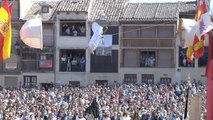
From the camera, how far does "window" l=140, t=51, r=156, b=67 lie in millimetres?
47219

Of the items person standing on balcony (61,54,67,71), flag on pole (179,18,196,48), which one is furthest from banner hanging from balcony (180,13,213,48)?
person standing on balcony (61,54,67,71)

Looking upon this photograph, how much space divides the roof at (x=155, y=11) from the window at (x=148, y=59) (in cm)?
259

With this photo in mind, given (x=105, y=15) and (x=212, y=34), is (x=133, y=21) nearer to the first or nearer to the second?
(x=105, y=15)

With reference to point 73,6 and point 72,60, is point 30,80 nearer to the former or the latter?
point 72,60

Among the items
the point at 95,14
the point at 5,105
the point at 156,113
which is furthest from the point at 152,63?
the point at 156,113

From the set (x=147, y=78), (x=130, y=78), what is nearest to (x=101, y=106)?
(x=147, y=78)

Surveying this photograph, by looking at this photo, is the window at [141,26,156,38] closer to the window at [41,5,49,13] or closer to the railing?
the railing

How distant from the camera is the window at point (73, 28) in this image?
159 feet

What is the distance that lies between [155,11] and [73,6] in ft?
→ 21.0

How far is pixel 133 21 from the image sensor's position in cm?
4747

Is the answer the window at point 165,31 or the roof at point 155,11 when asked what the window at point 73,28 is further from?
the window at point 165,31

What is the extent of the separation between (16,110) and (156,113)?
6400 millimetres

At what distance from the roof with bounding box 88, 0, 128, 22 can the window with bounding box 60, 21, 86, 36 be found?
0.94 metres

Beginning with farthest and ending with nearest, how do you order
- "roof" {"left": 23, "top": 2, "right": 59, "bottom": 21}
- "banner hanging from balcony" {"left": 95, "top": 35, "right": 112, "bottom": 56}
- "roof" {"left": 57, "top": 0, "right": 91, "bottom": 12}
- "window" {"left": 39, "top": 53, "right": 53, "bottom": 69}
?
"roof" {"left": 23, "top": 2, "right": 59, "bottom": 21}
"window" {"left": 39, "top": 53, "right": 53, "bottom": 69}
"roof" {"left": 57, "top": 0, "right": 91, "bottom": 12}
"banner hanging from balcony" {"left": 95, "top": 35, "right": 112, "bottom": 56}
